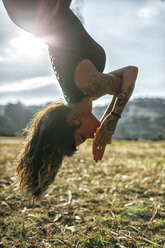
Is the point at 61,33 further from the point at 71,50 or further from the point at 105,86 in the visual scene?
the point at 105,86

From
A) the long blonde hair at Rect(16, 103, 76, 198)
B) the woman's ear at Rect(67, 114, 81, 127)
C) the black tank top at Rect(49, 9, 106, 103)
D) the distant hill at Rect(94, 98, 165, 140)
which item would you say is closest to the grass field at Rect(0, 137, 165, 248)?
the long blonde hair at Rect(16, 103, 76, 198)

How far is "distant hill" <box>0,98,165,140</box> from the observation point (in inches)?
1195

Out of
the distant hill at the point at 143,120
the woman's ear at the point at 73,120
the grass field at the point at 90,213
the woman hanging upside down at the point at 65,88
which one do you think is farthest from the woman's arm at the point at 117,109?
the distant hill at the point at 143,120

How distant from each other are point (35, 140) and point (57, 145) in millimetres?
291

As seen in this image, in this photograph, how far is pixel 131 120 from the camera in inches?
5477

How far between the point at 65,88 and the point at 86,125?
477 millimetres


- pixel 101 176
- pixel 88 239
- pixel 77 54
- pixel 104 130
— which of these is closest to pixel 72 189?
pixel 101 176

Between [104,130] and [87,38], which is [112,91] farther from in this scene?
[87,38]

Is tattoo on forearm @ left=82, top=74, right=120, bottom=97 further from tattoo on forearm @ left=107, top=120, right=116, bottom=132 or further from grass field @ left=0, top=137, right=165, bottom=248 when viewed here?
grass field @ left=0, top=137, right=165, bottom=248

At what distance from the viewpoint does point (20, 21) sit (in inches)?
92.7

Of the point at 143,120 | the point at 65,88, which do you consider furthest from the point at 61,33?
the point at 143,120

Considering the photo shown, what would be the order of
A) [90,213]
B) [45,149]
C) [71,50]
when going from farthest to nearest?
[90,213]
[45,149]
[71,50]

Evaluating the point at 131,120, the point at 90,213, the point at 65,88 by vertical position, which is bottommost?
the point at 131,120

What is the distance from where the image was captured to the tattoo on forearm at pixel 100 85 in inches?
93.5
